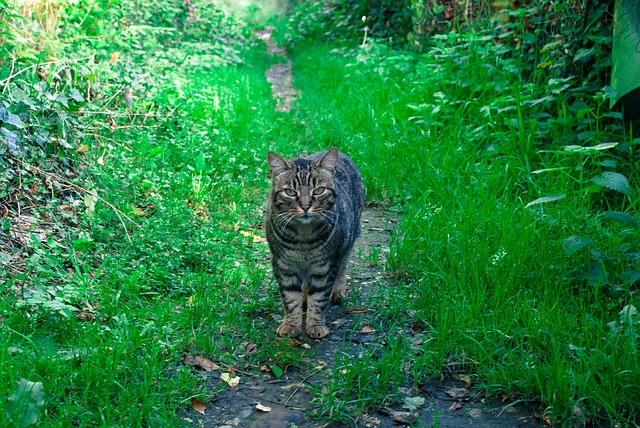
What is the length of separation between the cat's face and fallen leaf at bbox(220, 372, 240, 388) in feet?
3.29

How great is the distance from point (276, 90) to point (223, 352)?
330 inches

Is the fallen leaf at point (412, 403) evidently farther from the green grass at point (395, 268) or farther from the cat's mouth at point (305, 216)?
the cat's mouth at point (305, 216)

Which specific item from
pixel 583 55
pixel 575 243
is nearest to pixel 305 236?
pixel 575 243

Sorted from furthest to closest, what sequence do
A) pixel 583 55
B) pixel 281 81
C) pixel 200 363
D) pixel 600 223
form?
pixel 281 81, pixel 583 55, pixel 600 223, pixel 200 363

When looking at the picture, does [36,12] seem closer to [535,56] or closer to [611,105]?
[535,56]

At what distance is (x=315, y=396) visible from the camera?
11.4 feet

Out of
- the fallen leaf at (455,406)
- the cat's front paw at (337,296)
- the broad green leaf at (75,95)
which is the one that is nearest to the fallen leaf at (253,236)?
the cat's front paw at (337,296)

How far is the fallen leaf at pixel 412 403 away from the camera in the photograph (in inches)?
133

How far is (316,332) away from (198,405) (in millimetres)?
1013

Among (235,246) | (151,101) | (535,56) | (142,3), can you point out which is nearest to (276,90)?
(142,3)

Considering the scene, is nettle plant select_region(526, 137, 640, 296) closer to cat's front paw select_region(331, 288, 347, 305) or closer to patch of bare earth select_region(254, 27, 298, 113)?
cat's front paw select_region(331, 288, 347, 305)

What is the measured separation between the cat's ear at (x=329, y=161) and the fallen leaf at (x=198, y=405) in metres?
1.66

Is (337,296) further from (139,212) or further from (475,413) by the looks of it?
(139,212)

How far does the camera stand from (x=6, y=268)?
4027 mm
